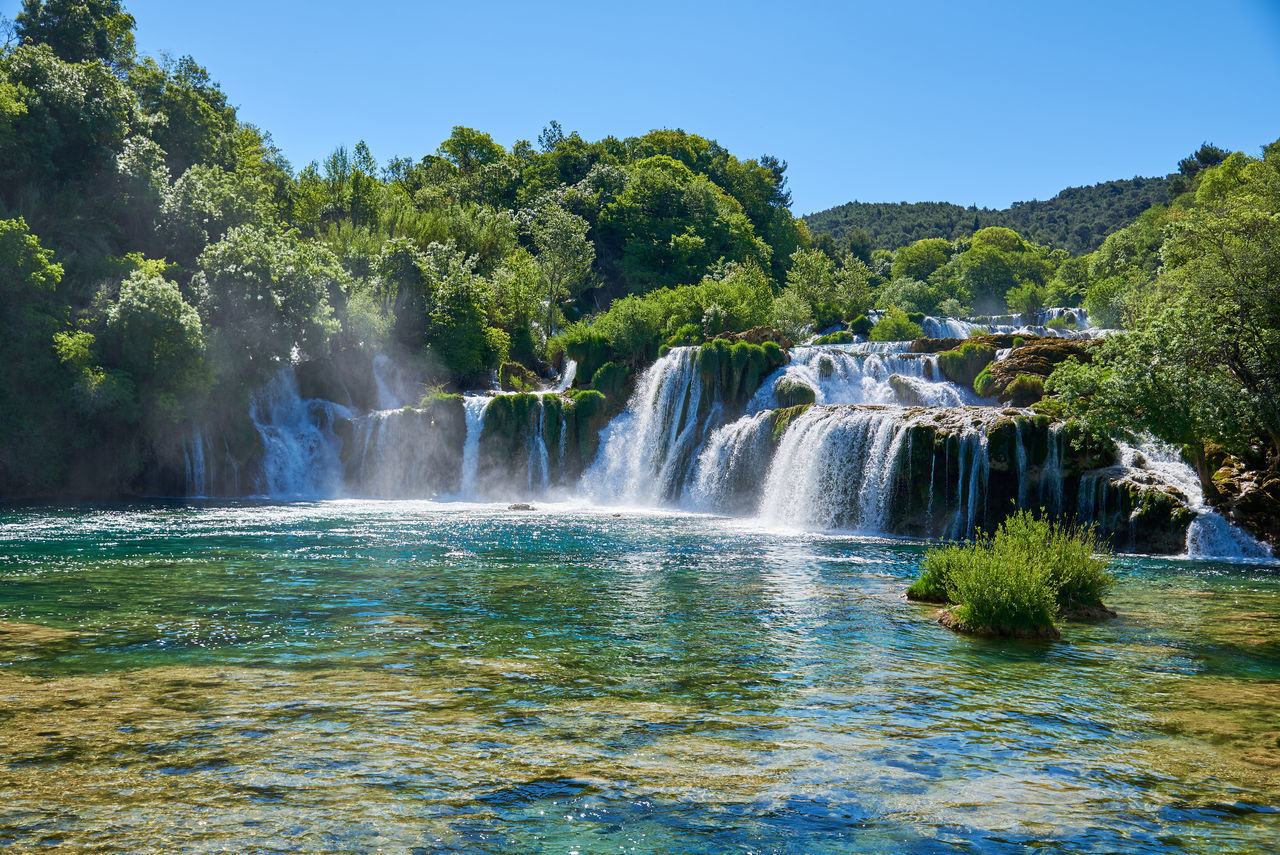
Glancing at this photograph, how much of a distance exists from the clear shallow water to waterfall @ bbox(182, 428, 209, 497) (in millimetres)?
26983

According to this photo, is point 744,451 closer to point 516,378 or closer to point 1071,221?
point 516,378

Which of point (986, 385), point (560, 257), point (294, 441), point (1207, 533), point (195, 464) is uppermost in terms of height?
point (560, 257)

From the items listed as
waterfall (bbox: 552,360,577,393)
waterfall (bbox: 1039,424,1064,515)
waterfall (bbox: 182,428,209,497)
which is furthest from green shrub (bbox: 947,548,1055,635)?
waterfall (bbox: 552,360,577,393)

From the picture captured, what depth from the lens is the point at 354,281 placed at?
55344 millimetres

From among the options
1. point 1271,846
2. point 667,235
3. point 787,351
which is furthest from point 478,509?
point 667,235

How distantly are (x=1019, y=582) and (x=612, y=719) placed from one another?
8.40 m

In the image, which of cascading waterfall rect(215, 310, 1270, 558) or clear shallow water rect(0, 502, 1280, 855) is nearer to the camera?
clear shallow water rect(0, 502, 1280, 855)

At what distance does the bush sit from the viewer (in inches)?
585

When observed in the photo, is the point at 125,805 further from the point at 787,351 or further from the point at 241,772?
the point at 787,351

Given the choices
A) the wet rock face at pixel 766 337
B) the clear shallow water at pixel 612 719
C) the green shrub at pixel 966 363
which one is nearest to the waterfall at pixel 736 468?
the wet rock face at pixel 766 337

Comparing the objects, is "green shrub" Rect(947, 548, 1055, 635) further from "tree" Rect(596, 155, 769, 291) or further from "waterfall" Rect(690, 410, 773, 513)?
"tree" Rect(596, 155, 769, 291)

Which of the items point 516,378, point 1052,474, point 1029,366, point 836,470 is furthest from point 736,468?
point 516,378

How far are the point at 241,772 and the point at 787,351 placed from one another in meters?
43.2

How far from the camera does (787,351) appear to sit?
48.8 meters
